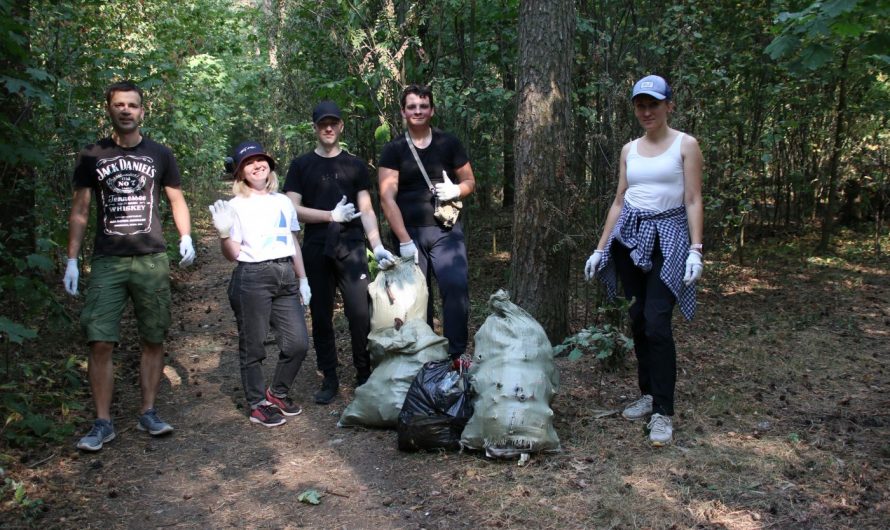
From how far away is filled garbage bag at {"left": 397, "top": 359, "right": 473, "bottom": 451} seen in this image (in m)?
3.62

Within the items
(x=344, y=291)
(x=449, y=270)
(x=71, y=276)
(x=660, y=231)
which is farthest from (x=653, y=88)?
(x=71, y=276)

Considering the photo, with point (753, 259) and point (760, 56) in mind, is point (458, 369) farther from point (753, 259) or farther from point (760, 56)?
point (753, 259)

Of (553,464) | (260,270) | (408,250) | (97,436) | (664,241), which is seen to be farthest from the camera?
(408,250)

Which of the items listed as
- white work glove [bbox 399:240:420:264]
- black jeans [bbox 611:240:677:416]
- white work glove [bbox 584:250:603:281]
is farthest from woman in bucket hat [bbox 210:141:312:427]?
black jeans [bbox 611:240:677:416]

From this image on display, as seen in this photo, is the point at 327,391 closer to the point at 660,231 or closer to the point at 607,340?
the point at 607,340

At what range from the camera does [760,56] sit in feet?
26.8

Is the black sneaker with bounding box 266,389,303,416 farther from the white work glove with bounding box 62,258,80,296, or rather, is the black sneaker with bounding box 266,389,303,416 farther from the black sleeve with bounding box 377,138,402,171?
the black sleeve with bounding box 377,138,402,171

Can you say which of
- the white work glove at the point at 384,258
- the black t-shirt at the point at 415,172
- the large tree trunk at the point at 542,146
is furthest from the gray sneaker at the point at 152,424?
the large tree trunk at the point at 542,146

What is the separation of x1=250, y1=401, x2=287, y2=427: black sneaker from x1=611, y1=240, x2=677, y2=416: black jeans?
2.29m

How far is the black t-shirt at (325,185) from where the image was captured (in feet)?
14.8

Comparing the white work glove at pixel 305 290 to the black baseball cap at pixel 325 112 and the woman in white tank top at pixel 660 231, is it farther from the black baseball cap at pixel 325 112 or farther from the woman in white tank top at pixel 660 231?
the woman in white tank top at pixel 660 231

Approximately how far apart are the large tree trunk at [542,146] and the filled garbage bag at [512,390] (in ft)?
3.46

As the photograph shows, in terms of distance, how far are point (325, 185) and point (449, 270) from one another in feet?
3.34

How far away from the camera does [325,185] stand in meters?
4.49
